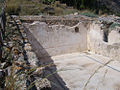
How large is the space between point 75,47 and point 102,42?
136 cm

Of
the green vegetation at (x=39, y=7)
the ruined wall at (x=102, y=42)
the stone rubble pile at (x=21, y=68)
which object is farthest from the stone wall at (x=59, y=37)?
the stone rubble pile at (x=21, y=68)

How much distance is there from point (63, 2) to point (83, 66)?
1150 cm

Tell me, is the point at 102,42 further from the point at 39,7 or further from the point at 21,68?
the point at 39,7

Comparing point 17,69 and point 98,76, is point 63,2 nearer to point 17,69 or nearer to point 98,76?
point 98,76

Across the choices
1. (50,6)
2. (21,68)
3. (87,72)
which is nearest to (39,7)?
(50,6)

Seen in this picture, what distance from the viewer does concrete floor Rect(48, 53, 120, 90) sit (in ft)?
14.9

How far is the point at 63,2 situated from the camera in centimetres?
1614

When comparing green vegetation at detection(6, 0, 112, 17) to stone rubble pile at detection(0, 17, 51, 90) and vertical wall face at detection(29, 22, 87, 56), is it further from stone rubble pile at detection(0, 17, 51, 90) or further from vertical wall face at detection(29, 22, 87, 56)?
stone rubble pile at detection(0, 17, 51, 90)

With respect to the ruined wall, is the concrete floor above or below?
below

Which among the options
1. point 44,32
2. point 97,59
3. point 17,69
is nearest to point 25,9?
point 44,32

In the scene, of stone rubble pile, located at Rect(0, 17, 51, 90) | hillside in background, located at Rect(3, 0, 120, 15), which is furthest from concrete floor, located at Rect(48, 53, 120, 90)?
hillside in background, located at Rect(3, 0, 120, 15)

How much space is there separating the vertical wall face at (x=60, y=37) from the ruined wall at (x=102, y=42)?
1.14ft

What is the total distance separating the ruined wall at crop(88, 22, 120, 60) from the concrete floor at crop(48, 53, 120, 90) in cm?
28

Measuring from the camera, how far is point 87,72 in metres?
5.38
